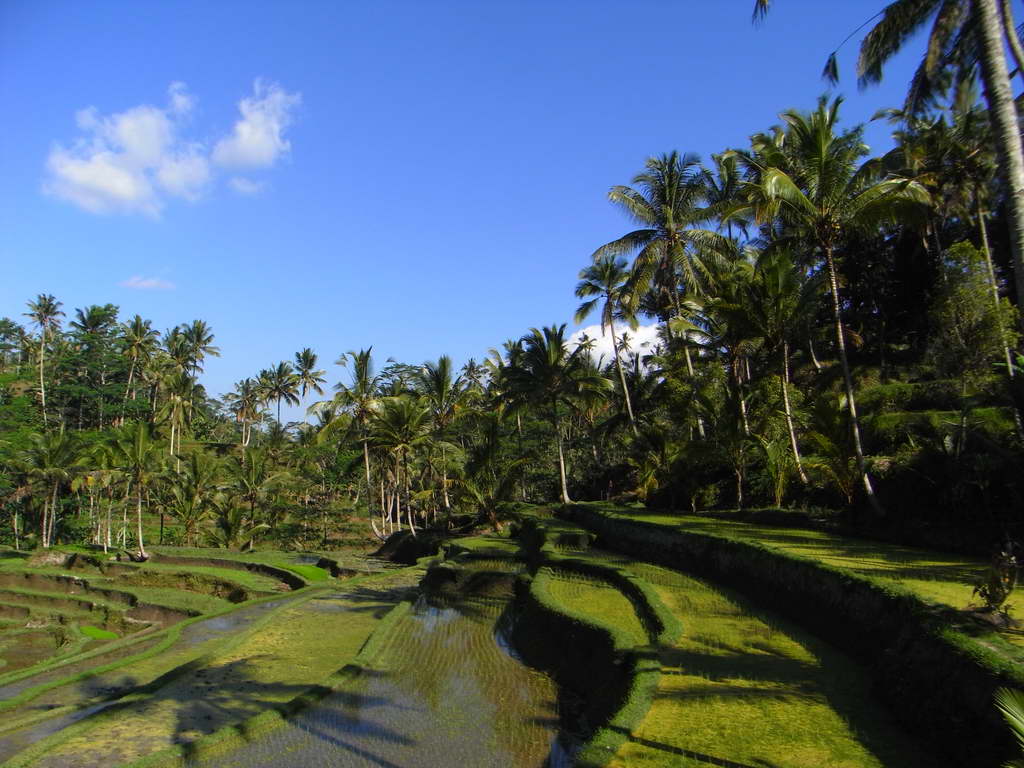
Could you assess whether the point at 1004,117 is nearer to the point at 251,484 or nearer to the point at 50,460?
the point at 251,484

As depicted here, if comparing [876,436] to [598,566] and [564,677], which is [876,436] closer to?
[598,566]

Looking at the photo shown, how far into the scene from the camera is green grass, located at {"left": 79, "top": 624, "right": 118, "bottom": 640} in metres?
21.7

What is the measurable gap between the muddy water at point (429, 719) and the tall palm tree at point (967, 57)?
8.83m

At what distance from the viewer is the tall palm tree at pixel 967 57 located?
8.05 m

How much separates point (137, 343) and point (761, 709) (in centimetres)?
6333

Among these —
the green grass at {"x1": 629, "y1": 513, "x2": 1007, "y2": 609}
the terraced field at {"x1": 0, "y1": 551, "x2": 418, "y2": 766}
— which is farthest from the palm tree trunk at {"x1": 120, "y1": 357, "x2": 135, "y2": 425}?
the green grass at {"x1": 629, "y1": 513, "x2": 1007, "y2": 609}

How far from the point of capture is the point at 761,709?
7219 mm

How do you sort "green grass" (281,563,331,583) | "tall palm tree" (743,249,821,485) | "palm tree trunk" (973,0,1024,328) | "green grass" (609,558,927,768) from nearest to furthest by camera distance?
"green grass" (609,558,927,768) → "palm tree trunk" (973,0,1024,328) → "tall palm tree" (743,249,821,485) → "green grass" (281,563,331,583)

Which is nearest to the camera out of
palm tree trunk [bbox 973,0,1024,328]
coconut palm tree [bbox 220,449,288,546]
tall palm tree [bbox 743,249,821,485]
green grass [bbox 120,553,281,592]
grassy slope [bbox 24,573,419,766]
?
palm tree trunk [bbox 973,0,1024,328]

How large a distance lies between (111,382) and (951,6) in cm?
Result: 6923

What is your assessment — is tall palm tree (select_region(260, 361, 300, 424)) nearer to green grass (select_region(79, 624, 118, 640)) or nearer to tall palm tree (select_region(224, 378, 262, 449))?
tall palm tree (select_region(224, 378, 262, 449))

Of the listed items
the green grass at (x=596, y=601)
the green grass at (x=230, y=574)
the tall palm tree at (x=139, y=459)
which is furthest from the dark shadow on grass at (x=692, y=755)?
the tall palm tree at (x=139, y=459)

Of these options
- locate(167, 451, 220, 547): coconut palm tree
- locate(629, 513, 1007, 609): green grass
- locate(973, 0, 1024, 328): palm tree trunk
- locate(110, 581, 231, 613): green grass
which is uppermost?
locate(973, 0, 1024, 328): palm tree trunk

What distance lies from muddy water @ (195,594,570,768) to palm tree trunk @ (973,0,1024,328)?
8617 mm
